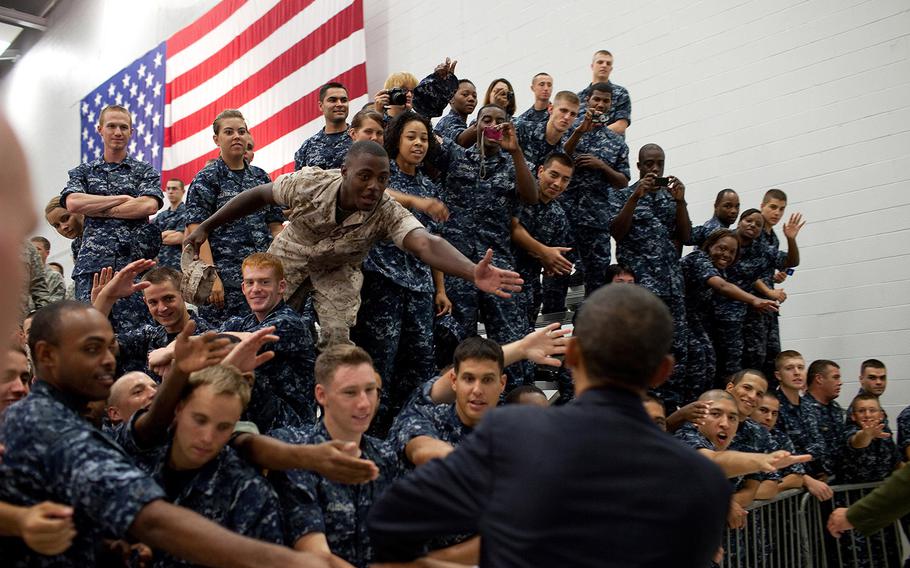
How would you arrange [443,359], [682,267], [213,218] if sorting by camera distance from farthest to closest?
1. [682,267]
2. [443,359]
3. [213,218]

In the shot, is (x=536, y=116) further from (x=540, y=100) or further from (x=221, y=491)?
(x=221, y=491)

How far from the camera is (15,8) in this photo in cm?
1647

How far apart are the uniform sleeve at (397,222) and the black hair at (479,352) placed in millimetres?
675

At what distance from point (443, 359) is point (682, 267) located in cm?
265

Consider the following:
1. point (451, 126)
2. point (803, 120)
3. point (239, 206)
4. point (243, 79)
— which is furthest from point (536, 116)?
point (243, 79)

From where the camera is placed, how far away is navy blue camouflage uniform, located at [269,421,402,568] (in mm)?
2822

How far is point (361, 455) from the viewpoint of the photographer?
125 inches

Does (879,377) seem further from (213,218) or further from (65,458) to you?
(65,458)

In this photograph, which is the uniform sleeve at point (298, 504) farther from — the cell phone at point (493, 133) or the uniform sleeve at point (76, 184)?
the uniform sleeve at point (76, 184)

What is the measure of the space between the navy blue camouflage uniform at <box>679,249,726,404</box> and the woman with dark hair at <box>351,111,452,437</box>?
8.28 feet

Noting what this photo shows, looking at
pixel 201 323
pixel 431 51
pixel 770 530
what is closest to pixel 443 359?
pixel 201 323

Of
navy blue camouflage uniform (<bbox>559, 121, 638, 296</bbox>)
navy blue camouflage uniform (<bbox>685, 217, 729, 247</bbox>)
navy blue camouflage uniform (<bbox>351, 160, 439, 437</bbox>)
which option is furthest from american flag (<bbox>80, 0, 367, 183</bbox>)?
navy blue camouflage uniform (<bbox>351, 160, 439, 437</bbox>)

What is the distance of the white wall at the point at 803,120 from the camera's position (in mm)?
7164

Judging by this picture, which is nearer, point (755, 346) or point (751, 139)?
point (755, 346)
